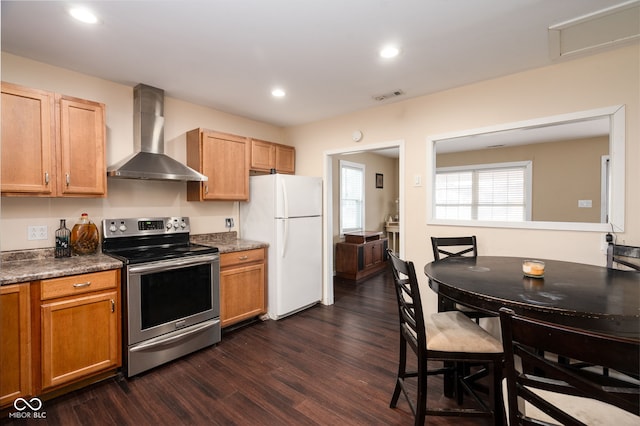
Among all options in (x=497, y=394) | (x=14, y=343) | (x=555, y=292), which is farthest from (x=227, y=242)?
(x=555, y=292)

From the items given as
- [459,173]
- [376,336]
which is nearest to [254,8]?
[376,336]

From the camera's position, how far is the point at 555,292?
4.77 ft

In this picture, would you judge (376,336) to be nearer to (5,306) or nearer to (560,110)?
(560,110)

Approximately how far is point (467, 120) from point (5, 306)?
381cm

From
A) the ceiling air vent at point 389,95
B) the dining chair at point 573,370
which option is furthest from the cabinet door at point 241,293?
the dining chair at point 573,370

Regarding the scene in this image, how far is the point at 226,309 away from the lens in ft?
9.78

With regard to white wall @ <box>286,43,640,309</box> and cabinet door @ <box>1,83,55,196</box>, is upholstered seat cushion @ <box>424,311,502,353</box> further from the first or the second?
cabinet door @ <box>1,83,55,196</box>

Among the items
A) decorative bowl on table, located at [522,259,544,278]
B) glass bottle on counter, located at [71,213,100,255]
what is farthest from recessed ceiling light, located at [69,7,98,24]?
decorative bowl on table, located at [522,259,544,278]

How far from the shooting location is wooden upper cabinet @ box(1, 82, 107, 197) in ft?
6.62

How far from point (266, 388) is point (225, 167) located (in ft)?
7.42

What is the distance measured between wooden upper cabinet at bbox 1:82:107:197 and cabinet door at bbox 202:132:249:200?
3.05 feet

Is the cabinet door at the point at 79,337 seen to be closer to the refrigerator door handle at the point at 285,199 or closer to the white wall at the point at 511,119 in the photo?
the refrigerator door handle at the point at 285,199

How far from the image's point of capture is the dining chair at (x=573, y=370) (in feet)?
2.45

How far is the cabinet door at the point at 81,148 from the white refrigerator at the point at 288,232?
1.54m
